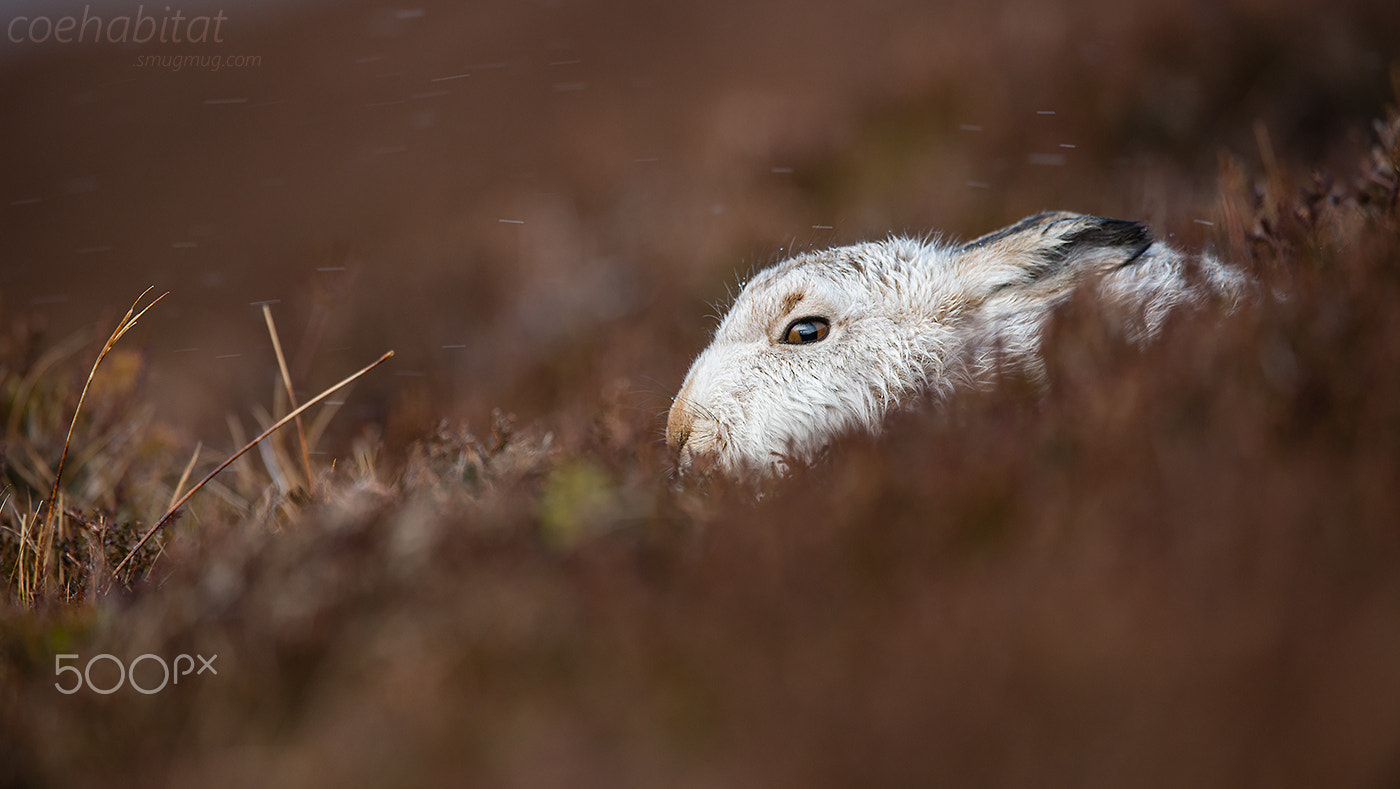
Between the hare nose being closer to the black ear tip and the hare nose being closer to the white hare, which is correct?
the white hare

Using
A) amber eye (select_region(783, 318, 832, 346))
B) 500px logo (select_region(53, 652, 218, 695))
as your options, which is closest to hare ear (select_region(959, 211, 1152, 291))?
amber eye (select_region(783, 318, 832, 346))

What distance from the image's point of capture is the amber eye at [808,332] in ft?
12.5

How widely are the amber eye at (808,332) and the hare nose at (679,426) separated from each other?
0.59m

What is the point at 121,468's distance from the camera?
4.14 m

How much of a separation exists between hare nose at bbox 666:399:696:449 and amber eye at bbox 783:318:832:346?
0.59 meters

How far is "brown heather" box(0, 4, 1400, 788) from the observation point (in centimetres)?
147

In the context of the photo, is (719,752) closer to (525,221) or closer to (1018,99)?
(1018,99)

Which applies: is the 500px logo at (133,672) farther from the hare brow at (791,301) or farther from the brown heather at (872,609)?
the hare brow at (791,301)

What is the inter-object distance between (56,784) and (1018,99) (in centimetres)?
995

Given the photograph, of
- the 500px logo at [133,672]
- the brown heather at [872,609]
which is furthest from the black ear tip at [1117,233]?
the 500px logo at [133,672]

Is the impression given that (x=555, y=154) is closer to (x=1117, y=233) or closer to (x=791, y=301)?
(x=791, y=301)

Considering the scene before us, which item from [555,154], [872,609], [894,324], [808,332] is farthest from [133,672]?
[555,154]

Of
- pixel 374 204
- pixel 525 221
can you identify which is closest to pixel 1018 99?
pixel 525 221

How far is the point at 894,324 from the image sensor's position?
376 cm
